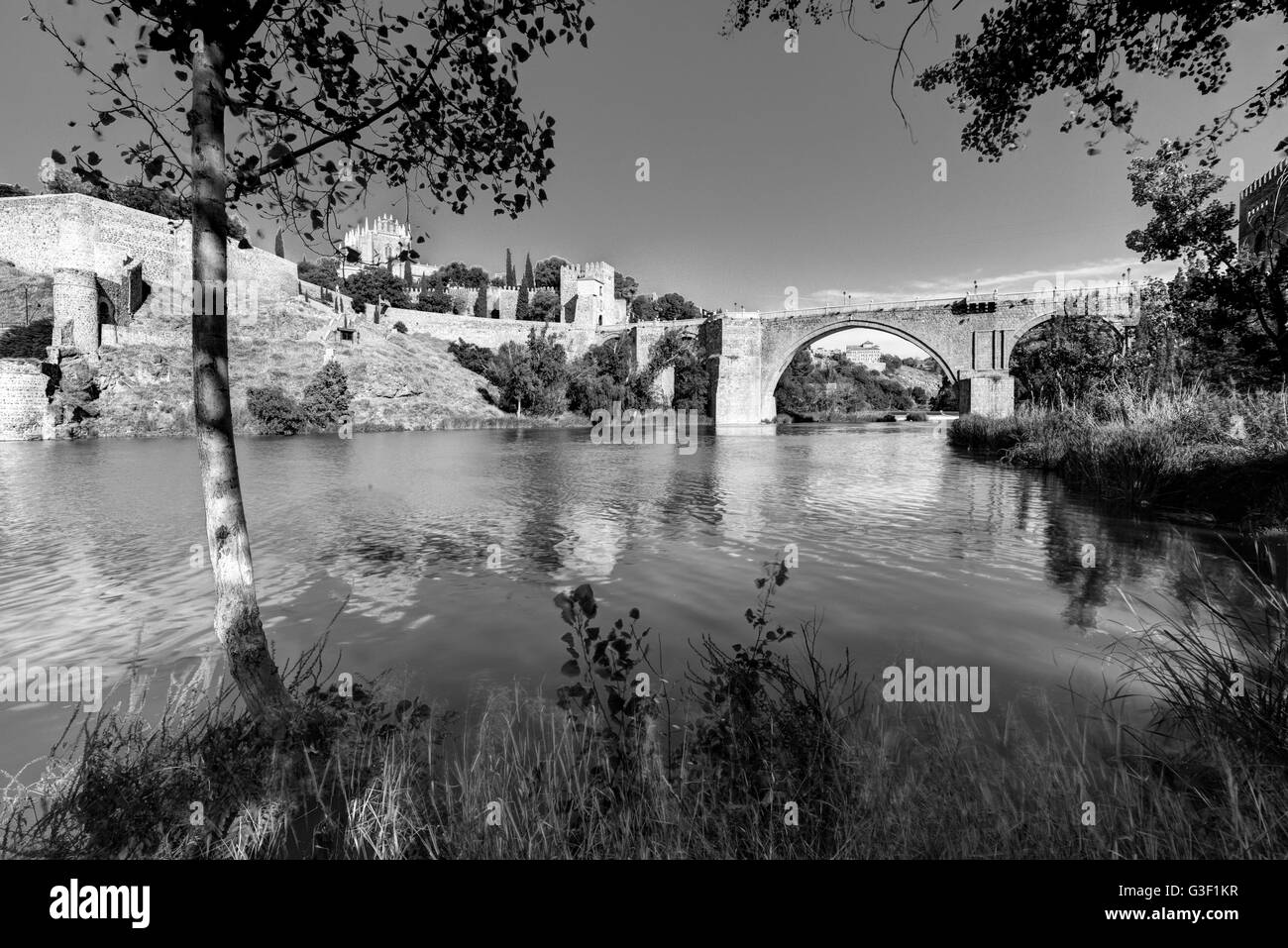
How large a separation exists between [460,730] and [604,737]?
1263 millimetres

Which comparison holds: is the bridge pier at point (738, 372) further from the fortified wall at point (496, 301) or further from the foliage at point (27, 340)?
the foliage at point (27, 340)

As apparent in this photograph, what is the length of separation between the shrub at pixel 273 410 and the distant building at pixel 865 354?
371 feet

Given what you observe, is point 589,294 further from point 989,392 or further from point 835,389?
A: point 989,392

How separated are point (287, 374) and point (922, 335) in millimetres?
54034

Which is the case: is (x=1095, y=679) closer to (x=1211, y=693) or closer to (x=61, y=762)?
(x=1211, y=693)

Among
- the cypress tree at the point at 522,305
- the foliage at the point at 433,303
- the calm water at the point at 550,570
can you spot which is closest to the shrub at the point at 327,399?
the calm water at the point at 550,570

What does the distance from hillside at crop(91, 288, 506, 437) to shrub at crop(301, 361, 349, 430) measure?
66.2 inches

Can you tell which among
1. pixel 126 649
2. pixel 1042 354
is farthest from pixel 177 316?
pixel 1042 354

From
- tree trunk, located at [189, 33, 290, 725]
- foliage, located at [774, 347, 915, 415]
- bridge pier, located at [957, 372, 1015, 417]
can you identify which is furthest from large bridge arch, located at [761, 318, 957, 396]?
tree trunk, located at [189, 33, 290, 725]

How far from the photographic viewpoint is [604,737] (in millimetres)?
3016

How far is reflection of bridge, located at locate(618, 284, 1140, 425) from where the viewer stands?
164 feet

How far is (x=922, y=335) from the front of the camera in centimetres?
5469

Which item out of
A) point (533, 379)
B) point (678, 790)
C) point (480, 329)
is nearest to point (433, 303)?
point (480, 329)

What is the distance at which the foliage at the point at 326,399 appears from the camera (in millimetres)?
43812
